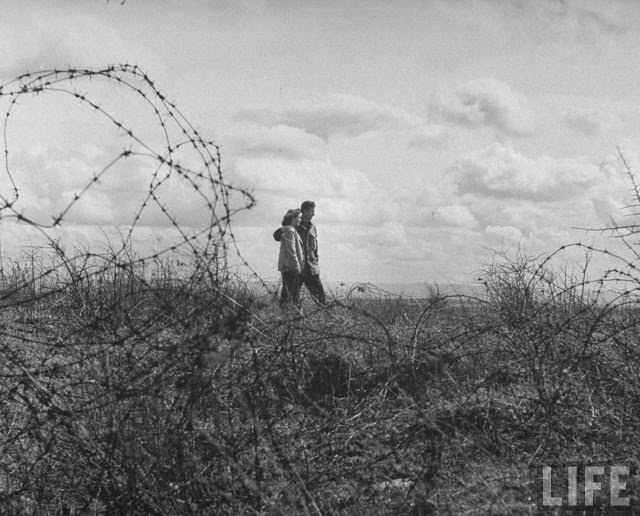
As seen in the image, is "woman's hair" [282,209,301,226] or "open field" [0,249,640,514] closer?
"open field" [0,249,640,514]

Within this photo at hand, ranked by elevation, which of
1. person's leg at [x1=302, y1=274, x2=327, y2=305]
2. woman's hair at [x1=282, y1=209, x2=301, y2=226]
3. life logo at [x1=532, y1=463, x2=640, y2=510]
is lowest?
life logo at [x1=532, y1=463, x2=640, y2=510]

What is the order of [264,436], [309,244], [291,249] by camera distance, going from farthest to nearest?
[309,244] → [291,249] → [264,436]

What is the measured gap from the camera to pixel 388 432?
3.53 m

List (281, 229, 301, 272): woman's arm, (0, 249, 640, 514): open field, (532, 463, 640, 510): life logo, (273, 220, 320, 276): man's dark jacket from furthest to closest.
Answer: (273, 220, 320, 276): man's dark jacket, (281, 229, 301, 272): woman's arm, (532, 463, 640, 510): life logo, (0, 249, 640, 514): open field

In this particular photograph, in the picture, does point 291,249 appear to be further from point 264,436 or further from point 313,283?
point 264,436

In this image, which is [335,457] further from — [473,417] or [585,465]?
[585,465]

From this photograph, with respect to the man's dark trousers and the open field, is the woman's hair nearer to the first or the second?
the man's dark trousers

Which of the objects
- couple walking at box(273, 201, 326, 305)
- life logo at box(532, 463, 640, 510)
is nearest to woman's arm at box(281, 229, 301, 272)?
couple walking at box(273, 201, 326, 305)

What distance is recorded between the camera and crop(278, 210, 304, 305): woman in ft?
31.3

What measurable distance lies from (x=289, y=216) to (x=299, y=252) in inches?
21.1

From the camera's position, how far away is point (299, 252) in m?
9.71

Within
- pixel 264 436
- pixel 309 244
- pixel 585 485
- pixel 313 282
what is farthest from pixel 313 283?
pixel 585 485

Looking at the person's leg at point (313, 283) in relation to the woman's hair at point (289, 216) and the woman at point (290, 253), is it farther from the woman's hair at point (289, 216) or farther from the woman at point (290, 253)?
the woman's hair at point (289, 216)

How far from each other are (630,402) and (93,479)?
10.2ft
